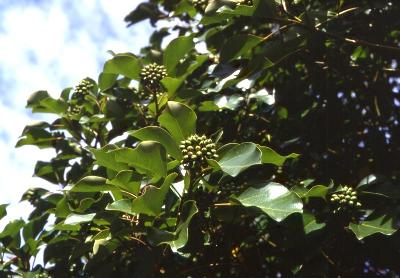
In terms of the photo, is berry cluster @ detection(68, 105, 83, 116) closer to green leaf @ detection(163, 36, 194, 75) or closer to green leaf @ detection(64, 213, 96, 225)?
green leaf @ detection(163, 36, 194, 75)

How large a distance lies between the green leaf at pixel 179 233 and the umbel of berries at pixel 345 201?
874 millimetres

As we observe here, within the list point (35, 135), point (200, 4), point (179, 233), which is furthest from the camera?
point (200, 4)

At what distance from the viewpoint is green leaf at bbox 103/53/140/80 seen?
306 cm

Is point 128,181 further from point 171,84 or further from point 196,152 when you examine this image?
point 171,84

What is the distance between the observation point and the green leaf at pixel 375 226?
2.35 metres

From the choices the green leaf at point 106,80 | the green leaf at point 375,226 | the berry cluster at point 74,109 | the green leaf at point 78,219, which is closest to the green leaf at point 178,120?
the green leaf at point 78,219

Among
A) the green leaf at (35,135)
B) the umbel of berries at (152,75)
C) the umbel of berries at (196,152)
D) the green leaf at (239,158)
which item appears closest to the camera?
the green leaf at (239,158)

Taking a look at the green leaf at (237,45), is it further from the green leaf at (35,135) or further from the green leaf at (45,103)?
the green leaf at (35,135)

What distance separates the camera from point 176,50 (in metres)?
3.11

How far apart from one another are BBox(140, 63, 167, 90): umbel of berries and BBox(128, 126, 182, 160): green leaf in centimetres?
101

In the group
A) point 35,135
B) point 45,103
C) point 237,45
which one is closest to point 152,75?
point 237,45

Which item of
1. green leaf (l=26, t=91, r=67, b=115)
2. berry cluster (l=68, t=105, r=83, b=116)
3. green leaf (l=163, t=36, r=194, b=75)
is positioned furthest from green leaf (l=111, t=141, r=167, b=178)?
berry cluster (l=68, t=105, r=83, b=116)

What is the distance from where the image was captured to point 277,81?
414cm

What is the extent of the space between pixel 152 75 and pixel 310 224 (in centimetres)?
144
